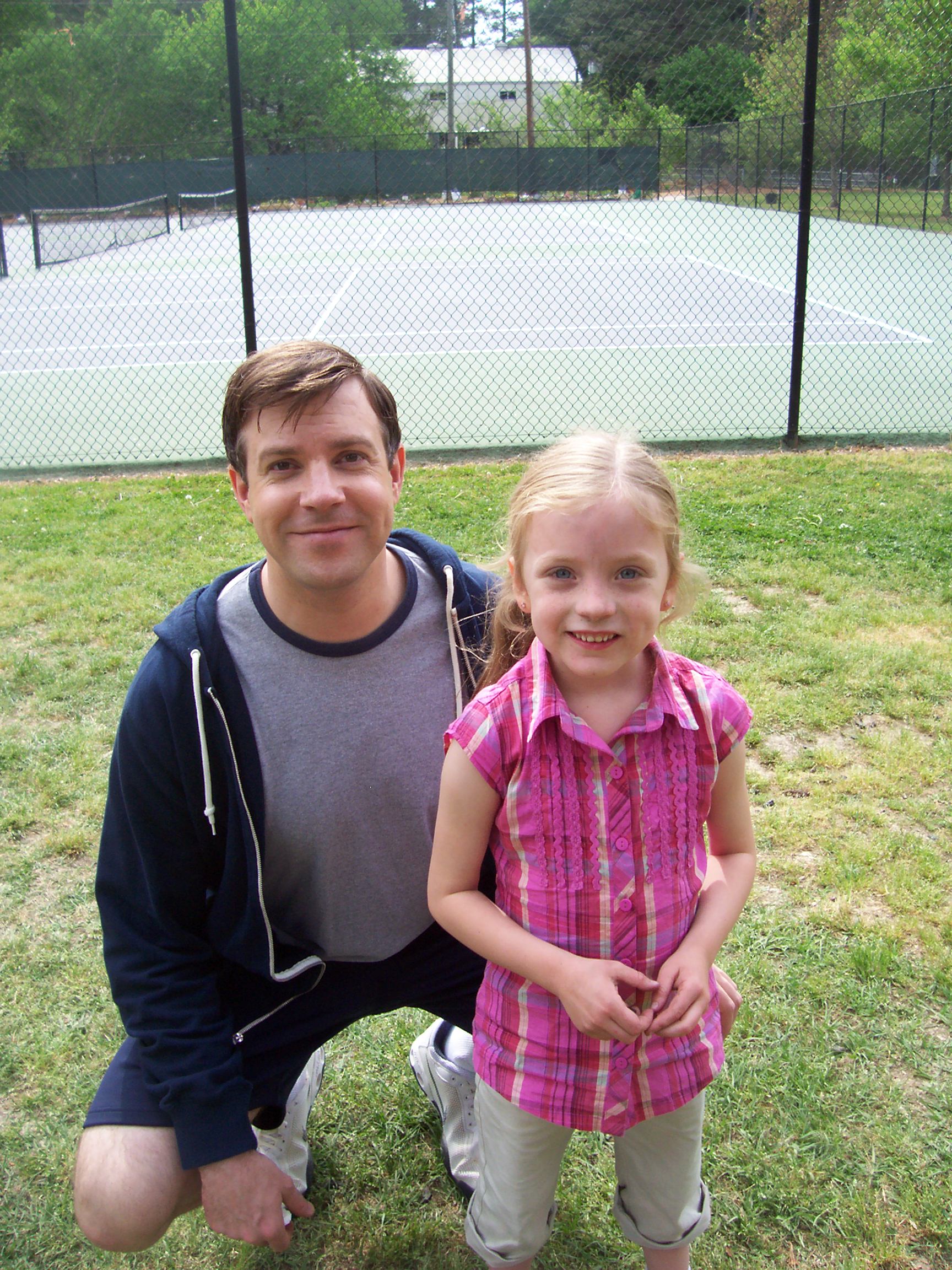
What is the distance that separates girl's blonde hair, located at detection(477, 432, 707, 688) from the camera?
5.01 feet

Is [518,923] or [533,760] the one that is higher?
[533,760]

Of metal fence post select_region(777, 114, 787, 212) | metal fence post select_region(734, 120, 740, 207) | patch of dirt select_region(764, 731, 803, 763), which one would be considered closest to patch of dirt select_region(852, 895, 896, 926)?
patch of dirt select_region(764, 731, 803, 763)

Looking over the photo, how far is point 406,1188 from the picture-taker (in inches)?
85.0

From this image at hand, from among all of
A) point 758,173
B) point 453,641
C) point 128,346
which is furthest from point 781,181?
Result: point 453,641

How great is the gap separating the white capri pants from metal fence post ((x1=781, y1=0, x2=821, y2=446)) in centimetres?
572

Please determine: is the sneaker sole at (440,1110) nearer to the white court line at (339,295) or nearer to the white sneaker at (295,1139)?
the white sneaker at (295,1139)

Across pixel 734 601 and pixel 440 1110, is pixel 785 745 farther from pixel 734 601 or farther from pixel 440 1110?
pixel 440 1110

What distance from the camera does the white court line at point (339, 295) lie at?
13.2 m

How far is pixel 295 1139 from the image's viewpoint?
211cm

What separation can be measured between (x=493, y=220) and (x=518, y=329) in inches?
561

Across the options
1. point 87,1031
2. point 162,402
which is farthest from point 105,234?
point 87,1031

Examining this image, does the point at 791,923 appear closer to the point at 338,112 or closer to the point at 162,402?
the point at 162,402

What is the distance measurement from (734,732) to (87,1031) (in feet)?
5.75

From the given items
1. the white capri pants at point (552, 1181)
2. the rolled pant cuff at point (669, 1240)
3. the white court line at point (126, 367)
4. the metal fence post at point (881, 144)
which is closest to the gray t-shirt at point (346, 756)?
the white capri pants at point (552, 1181)
